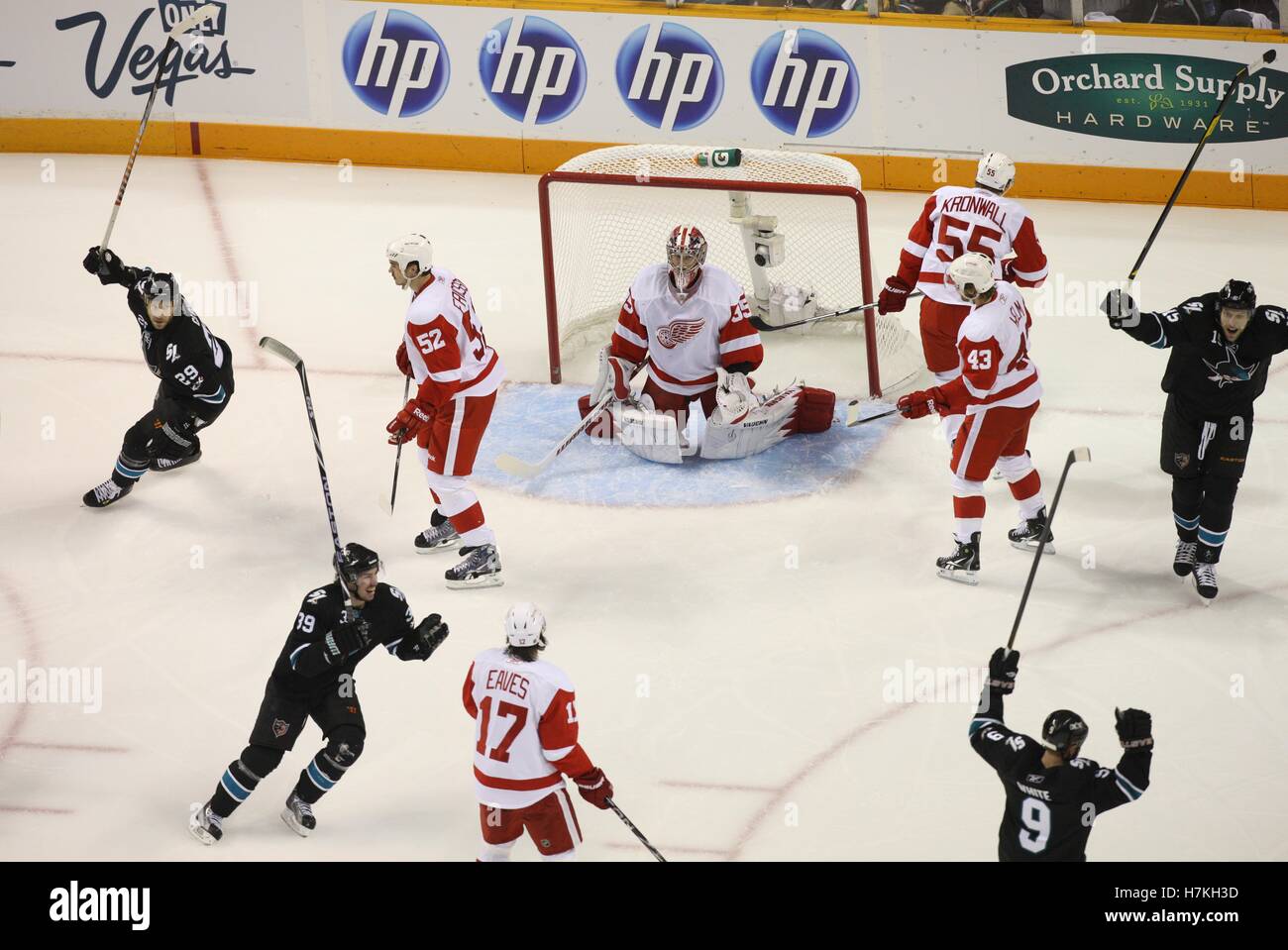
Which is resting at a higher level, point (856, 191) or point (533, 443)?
point (856, 191)

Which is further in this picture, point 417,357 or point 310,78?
point 310,78

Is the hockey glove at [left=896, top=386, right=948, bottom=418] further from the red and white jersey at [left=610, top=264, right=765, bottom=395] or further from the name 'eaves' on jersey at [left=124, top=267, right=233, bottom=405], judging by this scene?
the name 'eaves' on jersey at [left=124, top=267, right=233, bottom=405]

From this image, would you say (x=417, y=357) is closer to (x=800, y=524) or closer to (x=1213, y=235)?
(x=800, y=524)

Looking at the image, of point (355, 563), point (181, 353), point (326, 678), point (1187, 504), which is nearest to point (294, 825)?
point (326, 678)

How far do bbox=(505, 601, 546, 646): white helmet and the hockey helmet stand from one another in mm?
2637

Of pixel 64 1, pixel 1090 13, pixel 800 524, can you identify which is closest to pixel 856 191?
pixel 800 524

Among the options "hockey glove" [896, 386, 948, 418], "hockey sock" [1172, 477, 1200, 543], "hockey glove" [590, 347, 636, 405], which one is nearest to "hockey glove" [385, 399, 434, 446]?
"hockey glove" [590, 347, 636, 405]

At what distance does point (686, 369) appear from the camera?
6977 mm

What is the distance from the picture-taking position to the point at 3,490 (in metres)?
6.78

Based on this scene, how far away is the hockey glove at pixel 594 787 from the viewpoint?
431 cm

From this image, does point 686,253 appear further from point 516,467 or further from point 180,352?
point 180,352

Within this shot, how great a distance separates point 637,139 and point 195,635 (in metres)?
5.04

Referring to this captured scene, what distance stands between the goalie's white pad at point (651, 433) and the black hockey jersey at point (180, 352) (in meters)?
1.54

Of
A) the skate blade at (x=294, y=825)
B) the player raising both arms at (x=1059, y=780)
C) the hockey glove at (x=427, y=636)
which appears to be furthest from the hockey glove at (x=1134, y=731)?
the skate blade at (x=294, y=825)
